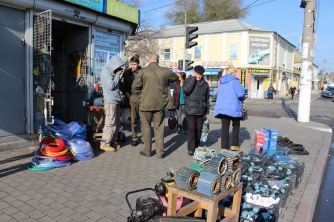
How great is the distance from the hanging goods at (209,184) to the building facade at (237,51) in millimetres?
28743

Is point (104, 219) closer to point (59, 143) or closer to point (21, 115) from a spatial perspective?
point (59, 143)

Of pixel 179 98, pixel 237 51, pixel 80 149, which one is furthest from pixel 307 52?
pixel 237 51

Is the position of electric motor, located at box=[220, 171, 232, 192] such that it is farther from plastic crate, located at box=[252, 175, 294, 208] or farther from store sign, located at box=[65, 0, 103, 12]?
store sign, located at box=[65, 0, 103, 12]

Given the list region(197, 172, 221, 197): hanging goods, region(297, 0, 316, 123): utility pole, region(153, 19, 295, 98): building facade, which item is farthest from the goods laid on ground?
region(153, 19, 295, 98): building facade

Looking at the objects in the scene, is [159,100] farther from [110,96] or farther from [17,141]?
[17,141]

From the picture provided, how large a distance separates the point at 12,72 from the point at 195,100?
143 inches

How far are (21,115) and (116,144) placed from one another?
79.6 inches

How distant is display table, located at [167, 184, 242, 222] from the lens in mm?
2625

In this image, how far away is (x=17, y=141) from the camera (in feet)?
18.8

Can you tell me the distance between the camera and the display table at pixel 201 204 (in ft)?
8.61

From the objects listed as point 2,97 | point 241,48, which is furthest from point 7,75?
point 241,48

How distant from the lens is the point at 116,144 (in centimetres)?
641

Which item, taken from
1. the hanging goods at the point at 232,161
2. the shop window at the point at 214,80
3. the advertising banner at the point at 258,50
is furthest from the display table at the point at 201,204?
the shop window at the point at 214,80

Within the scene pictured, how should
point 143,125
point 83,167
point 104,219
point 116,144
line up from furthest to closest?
1. point 116,144
2. point 143,125
3. point 83,167
4. point 104,219
